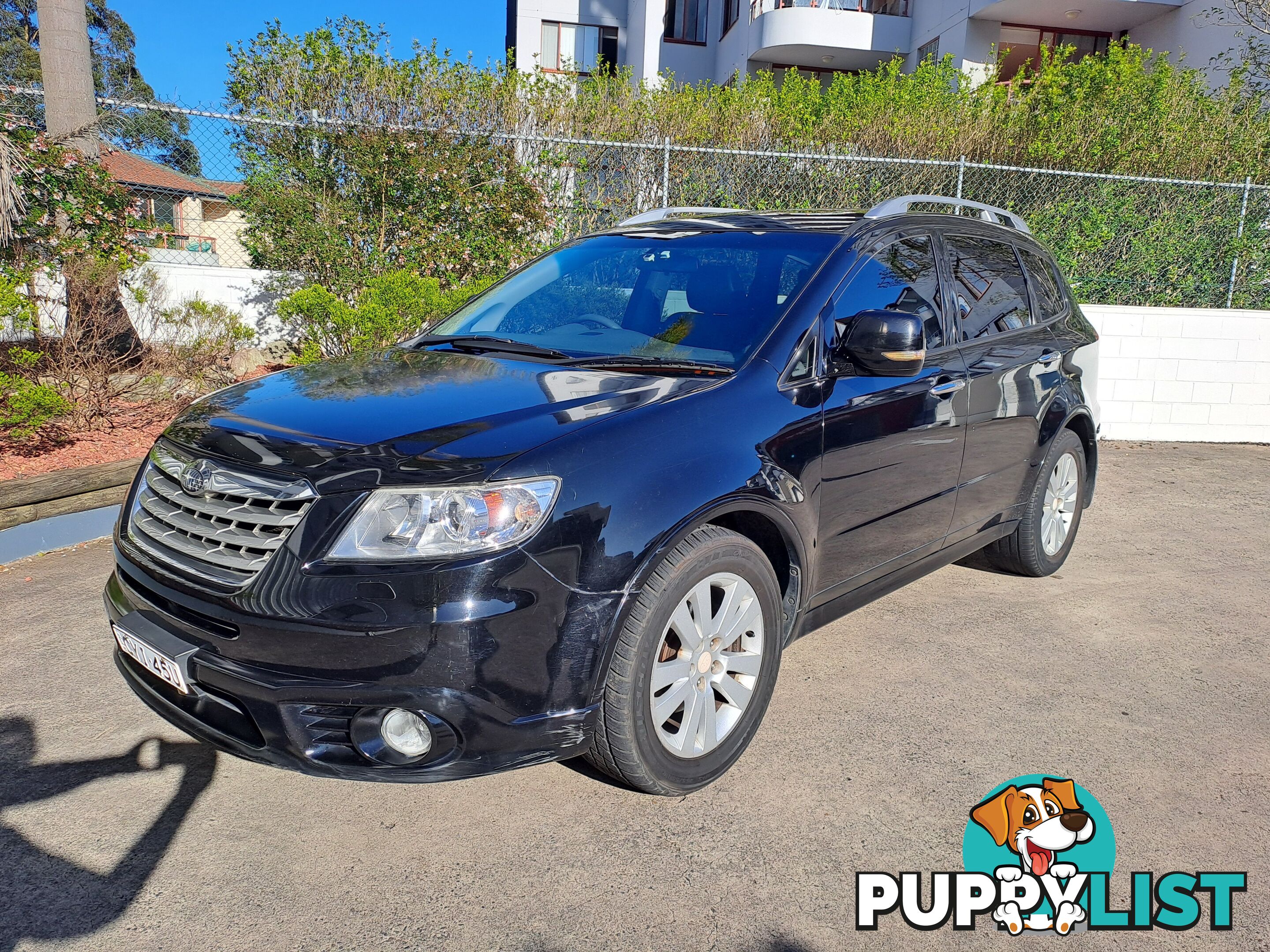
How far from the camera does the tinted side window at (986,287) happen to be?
4125 mm

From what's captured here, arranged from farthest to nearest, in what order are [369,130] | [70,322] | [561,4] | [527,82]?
[561,4]
[527,82]
[369,130]
[70,322]

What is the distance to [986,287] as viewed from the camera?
14.3ft

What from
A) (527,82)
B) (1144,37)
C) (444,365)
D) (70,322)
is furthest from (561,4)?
(444,365)

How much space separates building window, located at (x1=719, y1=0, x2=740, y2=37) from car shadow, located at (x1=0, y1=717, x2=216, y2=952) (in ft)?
91.7

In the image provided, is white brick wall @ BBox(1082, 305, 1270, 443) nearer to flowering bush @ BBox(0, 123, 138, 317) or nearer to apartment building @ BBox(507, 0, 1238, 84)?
flowering bush @ BBox(0, 123, 138, 317)

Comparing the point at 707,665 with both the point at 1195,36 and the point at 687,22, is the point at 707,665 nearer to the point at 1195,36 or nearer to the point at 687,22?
the point at 1195,36

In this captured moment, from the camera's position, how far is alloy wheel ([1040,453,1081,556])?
494 centimetres

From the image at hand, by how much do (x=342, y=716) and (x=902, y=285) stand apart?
265 cm

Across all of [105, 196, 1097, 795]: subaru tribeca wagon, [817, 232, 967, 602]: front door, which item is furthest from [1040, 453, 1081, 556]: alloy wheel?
[817, 232, 967, 602]: front door

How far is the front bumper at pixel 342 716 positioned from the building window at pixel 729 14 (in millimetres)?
28125

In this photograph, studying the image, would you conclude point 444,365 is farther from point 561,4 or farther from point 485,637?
point 561,4

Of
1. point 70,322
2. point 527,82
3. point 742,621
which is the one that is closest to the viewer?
point 742,621

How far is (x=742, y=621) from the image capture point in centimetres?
297

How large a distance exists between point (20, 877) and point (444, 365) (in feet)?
6.39
